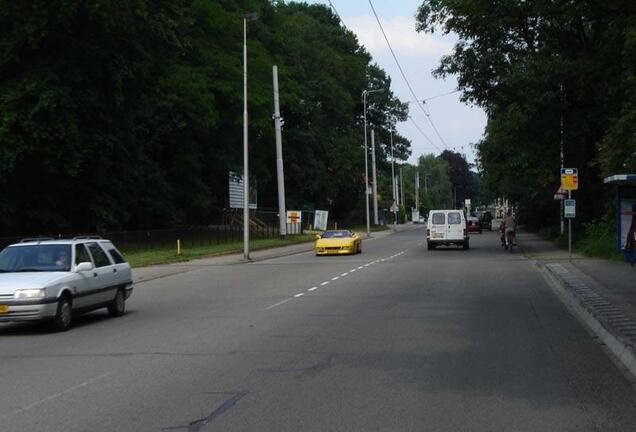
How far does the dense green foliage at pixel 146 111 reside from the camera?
33250mm

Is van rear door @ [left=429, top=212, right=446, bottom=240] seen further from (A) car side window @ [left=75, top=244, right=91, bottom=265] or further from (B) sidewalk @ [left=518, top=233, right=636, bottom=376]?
(A) car side window @ [left=75, top=244, right=91, bottom=265]

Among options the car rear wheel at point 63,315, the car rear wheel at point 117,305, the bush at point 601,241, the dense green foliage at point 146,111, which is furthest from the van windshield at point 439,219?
the car rear wheel at point 63,315

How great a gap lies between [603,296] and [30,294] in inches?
407

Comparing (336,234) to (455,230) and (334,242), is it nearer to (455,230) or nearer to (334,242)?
(334,242)

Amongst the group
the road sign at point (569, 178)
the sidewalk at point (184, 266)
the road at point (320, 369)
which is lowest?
the road at point (320, 369)

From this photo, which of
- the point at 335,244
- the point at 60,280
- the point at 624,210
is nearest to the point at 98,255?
the point at 60,280

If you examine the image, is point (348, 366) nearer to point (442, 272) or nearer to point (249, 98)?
point (442, 272)

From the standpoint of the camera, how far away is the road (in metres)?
6.62

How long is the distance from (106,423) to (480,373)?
402 cm

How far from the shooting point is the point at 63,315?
12367 mm

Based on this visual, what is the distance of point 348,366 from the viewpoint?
8.93 m

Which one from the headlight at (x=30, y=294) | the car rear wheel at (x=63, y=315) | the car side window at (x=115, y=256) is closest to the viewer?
the headlight at (x=30, y=294)

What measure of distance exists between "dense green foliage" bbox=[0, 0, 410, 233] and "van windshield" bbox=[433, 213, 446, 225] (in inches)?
585

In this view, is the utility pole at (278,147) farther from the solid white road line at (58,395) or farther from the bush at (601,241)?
the solid white road line at (58,395)
